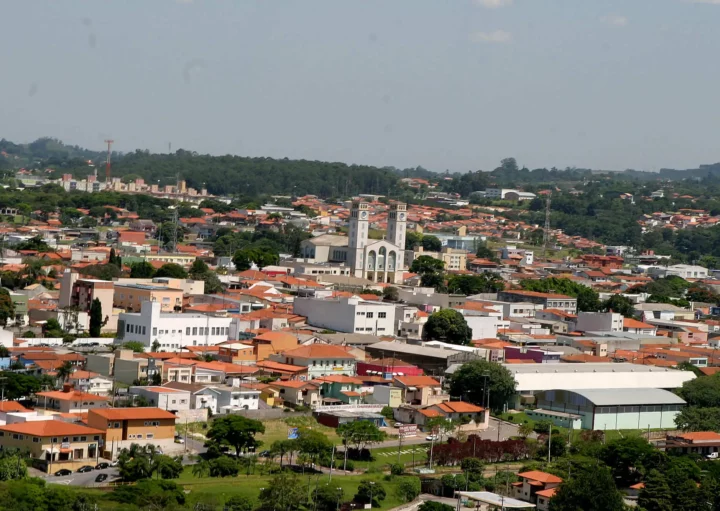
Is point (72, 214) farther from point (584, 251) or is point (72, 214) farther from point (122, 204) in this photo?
point (584, 251)

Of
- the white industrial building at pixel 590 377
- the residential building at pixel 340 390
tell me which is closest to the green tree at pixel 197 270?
the white industrial building at pixel 590 377

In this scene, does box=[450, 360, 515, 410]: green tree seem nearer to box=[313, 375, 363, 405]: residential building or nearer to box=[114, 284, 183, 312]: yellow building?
box=[313, 375, 363, 405]: residential building

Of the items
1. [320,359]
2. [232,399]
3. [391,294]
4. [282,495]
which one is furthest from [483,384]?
[391,294]

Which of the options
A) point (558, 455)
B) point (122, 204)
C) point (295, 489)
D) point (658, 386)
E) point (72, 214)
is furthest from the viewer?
point (122, 204)

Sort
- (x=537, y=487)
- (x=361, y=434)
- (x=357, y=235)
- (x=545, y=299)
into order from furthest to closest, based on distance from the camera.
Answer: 1. (x=357, y=235)
2. (x=545, y=299)
3. (x=361, y=434)
4. (x=537, y=487)

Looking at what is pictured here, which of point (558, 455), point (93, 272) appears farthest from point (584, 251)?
point (558, 455)

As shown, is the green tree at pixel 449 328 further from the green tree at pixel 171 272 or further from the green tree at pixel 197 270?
the green tree at pixel 171 272

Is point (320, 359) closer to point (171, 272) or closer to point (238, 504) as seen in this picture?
point (238, 504)
